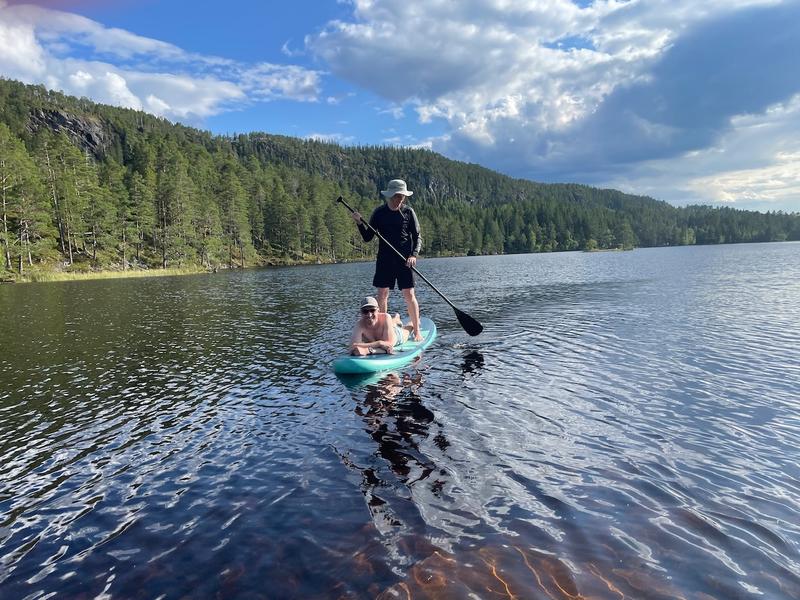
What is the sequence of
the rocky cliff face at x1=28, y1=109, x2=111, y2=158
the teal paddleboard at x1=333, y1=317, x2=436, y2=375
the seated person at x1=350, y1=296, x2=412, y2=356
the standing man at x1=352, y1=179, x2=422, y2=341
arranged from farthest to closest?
1. the rocky cliff face at x1=28, y1=109, x2=111, y2=158
2. the standing man at x1=352, y1=179, x2=422, y2=341
3. the seated person at x1=350, y1=296, x2=412, y2=356
4. the teal paddleboard at x1=333, y1=317, x2=436, y2=375

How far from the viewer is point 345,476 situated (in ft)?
21.9

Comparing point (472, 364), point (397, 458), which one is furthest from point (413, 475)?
point (472, 364)

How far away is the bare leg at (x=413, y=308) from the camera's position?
14.6 m

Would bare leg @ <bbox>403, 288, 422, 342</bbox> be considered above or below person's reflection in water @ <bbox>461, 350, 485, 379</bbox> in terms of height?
above

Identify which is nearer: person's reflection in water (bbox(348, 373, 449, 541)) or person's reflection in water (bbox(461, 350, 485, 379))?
person's reflection in water (bbox(348, 373, 449, 541))

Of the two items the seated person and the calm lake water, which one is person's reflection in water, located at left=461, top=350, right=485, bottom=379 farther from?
the seated person

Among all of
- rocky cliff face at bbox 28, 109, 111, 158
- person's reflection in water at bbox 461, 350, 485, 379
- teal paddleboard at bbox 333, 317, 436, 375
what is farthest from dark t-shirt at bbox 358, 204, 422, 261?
rocky cliff face at bbox 28, 109, 111, 158

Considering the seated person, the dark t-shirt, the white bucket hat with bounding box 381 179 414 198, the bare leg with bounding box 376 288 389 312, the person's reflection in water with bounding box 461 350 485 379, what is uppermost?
the white bucket hat with bounding box 381 179 414 198

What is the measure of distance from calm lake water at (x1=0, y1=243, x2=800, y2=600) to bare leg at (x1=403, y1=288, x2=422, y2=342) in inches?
77.2

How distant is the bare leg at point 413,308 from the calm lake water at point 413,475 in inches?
77.2

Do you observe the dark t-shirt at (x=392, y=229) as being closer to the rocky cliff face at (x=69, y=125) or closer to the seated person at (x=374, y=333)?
the seated person at (x=374, y=333)

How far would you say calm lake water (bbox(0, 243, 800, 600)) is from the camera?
4.61 meters

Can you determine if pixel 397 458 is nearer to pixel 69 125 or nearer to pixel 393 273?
pixel 393 273

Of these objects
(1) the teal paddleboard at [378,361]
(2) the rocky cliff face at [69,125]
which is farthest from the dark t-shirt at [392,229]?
(2) the rocky cliff face at [69,125]
